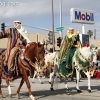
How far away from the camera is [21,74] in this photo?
542 inches

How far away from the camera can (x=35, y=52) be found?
43.2 feet

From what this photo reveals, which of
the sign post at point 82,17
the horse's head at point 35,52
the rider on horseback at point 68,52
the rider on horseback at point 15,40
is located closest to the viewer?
the horse's head at point 35,52

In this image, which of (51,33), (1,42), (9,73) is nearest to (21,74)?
(9,73)

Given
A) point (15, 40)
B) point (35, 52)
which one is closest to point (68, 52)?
point (35, 52)

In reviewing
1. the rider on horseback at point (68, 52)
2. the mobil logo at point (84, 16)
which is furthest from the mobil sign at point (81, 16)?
the rider on horseback at point (68, 52)

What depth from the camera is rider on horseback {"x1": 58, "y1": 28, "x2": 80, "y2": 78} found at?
15.5m

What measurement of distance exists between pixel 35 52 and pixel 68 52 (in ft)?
9.83

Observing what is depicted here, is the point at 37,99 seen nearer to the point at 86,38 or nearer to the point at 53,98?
the point at 53,98

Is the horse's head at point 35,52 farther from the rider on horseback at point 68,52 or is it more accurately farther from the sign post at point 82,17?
the sign post at point 82,17

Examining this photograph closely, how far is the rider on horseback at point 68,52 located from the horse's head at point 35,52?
2.71m

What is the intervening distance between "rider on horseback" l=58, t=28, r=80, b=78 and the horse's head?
271 centimetres

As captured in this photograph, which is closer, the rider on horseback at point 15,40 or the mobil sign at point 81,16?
the rider on horseback at point 15,40

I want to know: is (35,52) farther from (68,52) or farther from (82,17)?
(82,17)

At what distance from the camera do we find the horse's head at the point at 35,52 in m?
12.9
